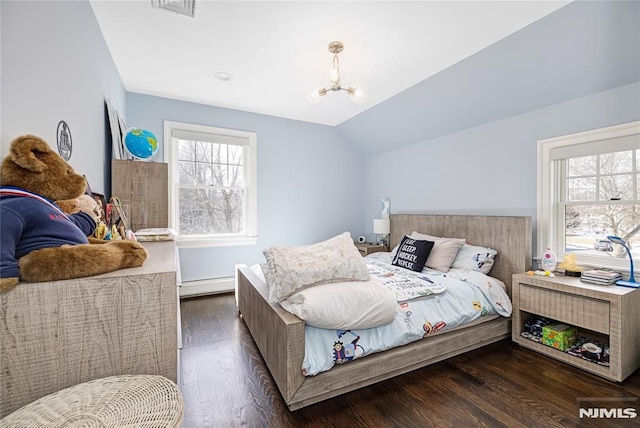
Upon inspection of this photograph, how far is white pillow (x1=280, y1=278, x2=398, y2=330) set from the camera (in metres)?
1.65

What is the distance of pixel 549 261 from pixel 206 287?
3.82 meters

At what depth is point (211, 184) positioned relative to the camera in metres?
3.92

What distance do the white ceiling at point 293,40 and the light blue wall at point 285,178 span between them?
0.39 m

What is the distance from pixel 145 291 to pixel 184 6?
6.47 ft

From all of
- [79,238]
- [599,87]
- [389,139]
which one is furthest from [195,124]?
Result: [599,87]

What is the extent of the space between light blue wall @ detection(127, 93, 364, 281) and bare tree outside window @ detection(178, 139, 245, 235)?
0.28 meters

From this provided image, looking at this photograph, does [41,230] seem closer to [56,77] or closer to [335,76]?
[56,77]

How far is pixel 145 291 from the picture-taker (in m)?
0.93

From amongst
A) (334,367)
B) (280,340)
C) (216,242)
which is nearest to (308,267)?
(280,340)

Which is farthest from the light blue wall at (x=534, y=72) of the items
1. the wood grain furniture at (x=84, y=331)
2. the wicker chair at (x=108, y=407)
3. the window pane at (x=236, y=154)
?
the wicker chair at (x=108, y=407)

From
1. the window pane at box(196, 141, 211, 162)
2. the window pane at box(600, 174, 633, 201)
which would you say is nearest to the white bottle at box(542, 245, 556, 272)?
the window pane at box(600, 174, 633, 201)

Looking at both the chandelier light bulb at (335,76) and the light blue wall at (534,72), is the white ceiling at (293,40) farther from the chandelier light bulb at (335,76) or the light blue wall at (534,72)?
the chandelier light bulb at (335,76)

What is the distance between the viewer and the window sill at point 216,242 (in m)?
3.68

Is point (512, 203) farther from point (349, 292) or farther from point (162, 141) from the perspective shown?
point (162, 141)
